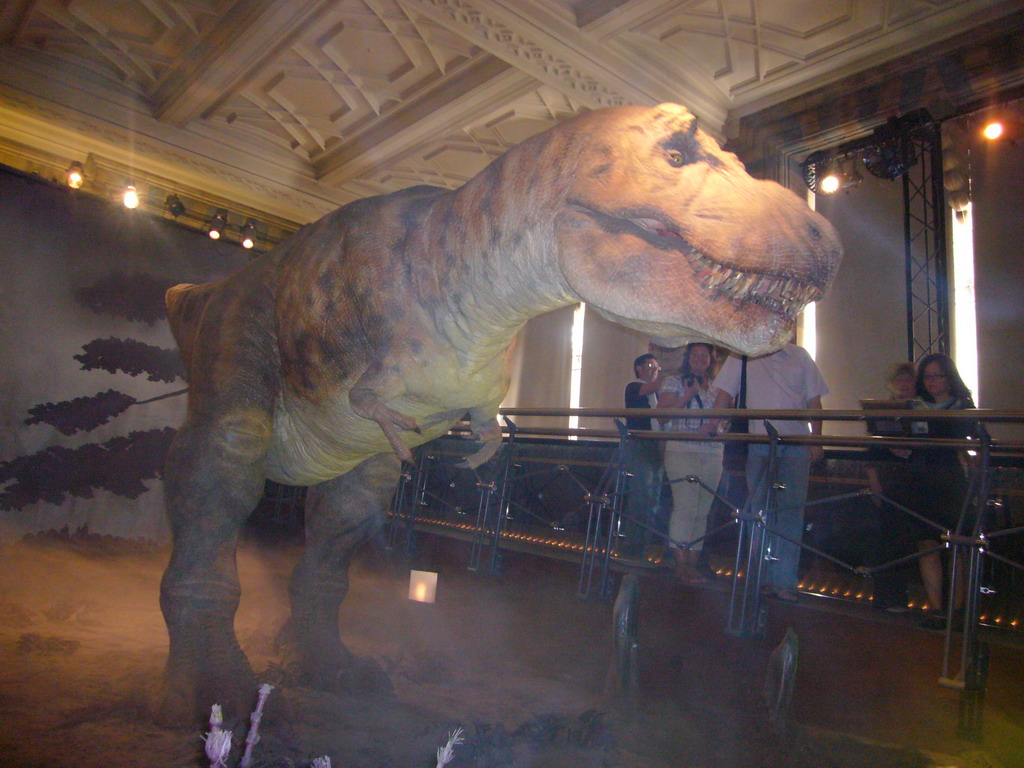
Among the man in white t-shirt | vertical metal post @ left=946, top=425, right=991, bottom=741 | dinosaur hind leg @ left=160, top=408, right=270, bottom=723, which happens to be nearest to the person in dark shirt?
the man in white t-shirt

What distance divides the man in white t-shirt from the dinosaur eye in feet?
4.24

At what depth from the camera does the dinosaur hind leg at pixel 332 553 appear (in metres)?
2.11

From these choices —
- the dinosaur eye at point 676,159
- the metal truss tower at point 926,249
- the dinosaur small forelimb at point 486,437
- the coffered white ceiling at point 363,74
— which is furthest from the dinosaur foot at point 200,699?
the metal truss tower at point 926,249

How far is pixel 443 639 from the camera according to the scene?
2.81 meters

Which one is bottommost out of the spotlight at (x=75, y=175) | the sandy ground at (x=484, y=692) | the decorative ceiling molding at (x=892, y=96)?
the sandy ground at (x=484, y=692)

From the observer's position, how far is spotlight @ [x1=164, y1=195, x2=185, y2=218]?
27.2 feet

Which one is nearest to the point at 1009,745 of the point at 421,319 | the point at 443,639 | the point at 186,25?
the point at 443,639

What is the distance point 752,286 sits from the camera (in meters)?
1.16

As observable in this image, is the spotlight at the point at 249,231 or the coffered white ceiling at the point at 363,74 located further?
the spotlight at the point at 249,231

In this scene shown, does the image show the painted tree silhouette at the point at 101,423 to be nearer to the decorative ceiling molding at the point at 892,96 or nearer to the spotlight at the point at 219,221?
the spotlight at the point at 219,221

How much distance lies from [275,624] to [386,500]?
1173 millimetres

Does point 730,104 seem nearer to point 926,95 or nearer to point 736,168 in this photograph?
point 926,95

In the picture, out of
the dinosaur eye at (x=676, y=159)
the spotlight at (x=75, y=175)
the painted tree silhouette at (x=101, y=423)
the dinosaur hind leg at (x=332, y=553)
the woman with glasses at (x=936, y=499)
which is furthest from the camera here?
the spotlight at (x=75, y=175)

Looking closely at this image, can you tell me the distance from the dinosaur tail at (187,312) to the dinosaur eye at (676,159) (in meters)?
1.47
